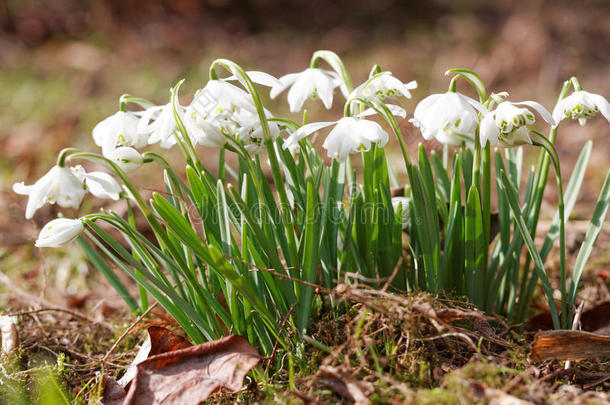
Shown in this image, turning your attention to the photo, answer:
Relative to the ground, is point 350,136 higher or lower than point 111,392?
higher

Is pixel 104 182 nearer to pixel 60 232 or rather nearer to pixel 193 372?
pixel 60 232

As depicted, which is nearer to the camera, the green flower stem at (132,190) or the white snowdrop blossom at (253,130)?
the green flower stem at (132,190)

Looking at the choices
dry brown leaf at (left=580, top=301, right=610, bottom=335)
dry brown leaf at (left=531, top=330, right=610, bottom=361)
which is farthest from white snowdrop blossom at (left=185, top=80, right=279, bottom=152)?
dry brown leaf at (left=580, top=301, right=610, bottom=335)

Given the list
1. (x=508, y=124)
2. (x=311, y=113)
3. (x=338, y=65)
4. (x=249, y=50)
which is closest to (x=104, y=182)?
(x=338, y=65)

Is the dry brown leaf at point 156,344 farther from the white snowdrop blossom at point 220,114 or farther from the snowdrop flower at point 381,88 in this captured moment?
the snowdrop flower at point 381,88

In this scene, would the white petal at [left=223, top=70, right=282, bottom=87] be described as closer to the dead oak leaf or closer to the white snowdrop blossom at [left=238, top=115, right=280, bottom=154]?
the white snowdrop blossom at [left=238, top=115, right=280, bottom=154]

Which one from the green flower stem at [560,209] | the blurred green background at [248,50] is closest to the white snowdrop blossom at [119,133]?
the green flower stem at [560,209]
